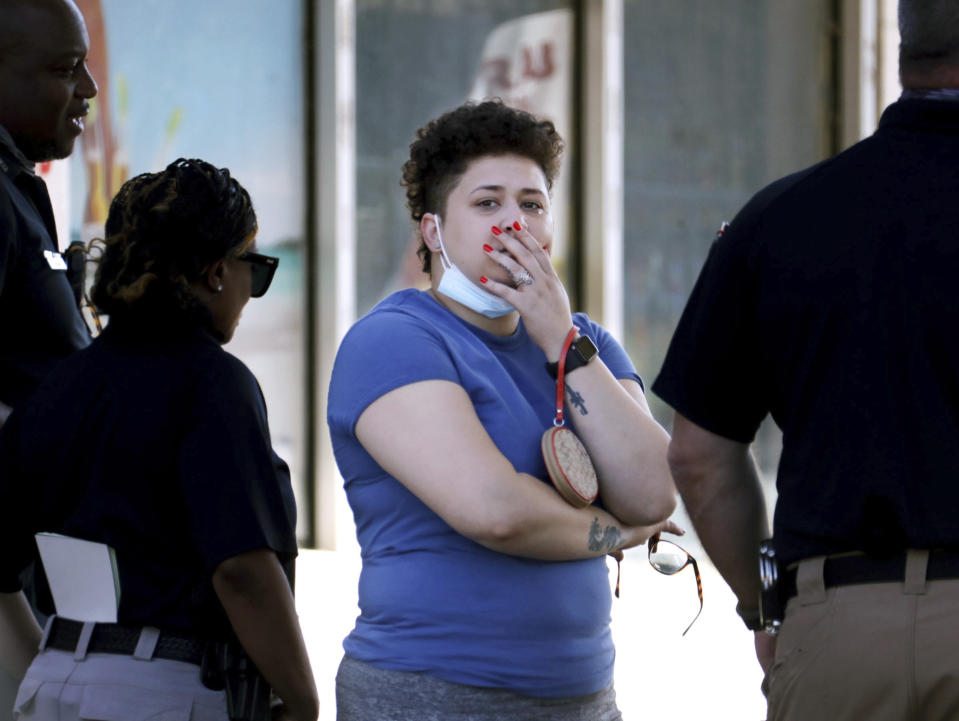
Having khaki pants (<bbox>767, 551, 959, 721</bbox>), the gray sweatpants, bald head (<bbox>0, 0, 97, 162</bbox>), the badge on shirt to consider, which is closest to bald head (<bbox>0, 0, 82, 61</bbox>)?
bald head (<bbox>0, 0, 97, 162</bbox>)

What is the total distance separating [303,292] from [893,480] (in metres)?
6.43

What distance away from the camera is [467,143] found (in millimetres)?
2799

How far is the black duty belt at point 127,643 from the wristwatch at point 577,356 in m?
0.85

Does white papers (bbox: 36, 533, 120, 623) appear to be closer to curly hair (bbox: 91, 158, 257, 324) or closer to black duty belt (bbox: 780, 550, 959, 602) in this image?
curly hair (bbox: 91, 158, 257, 324)

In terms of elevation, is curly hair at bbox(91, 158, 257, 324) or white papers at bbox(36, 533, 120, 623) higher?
curly hair at bbox(91, 158, 257, 324)

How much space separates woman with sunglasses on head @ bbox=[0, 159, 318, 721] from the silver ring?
57cm

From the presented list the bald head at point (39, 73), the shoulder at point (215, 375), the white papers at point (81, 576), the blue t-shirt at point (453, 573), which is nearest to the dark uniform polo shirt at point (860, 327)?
the blue t-shirt at point (453, 573)

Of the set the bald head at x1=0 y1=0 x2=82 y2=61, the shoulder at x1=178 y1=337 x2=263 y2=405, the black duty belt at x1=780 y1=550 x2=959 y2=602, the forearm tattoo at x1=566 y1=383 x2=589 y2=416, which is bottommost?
the black duty belt at x1=780 y1=550 x2=959 y2=602

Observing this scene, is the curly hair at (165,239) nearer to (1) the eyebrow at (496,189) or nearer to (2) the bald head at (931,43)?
(1) the eyebrow at (496,189)

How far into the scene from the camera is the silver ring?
8.77ft

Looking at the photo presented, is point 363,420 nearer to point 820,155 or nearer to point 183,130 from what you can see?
point 183,130

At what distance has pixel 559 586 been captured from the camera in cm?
253

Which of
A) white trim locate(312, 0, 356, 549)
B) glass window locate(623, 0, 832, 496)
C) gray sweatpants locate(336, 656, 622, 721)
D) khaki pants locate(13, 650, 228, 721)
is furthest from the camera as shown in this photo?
glass window locate(623, 0, 832, 496)

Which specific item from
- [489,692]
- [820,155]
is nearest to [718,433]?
[489,692]
